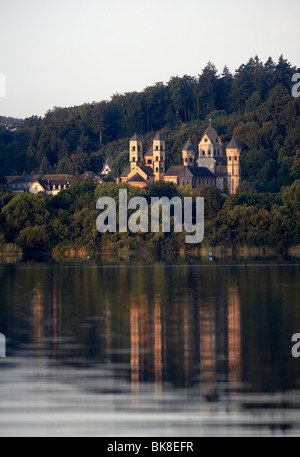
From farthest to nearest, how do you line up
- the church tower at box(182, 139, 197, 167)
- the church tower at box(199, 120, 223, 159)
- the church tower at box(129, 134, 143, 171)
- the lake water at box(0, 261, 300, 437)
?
the church tower at box(199, 120, 223, 159)
the church tower at box(182, 139, 197, 167)
the church tower at box(129, 134, 143, 171)
the lake water at box(0, 261, 300, 437)

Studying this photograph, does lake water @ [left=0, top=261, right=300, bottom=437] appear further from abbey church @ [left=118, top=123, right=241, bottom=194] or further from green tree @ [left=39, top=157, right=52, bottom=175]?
green tree @ [left=39, top=157, right=52, bottom=175]

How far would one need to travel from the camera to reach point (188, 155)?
13925 cm

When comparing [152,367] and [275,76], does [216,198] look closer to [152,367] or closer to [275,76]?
[152,367]

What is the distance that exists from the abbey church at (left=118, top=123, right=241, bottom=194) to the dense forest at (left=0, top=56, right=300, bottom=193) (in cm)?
335

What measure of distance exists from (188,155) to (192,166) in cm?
434

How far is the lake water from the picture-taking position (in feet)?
49.4

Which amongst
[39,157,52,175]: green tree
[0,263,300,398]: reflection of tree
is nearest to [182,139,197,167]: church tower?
[39,157,52,175]: green tree

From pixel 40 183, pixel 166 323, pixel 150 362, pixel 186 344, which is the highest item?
pixel 40 183

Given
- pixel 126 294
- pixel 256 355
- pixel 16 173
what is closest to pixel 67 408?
pixel 256 355

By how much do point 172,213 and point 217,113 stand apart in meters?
101

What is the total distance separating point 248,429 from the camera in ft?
47.7

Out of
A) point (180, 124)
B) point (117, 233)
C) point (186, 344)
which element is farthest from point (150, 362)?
point (180, 124)

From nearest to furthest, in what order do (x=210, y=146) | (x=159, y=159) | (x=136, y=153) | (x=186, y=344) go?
(x=186, y=344) < (x=159, y=159) < (x=136, y=153) < (x=210, y=146)

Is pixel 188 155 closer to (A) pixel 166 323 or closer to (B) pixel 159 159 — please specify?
(B) pixel 159 159
